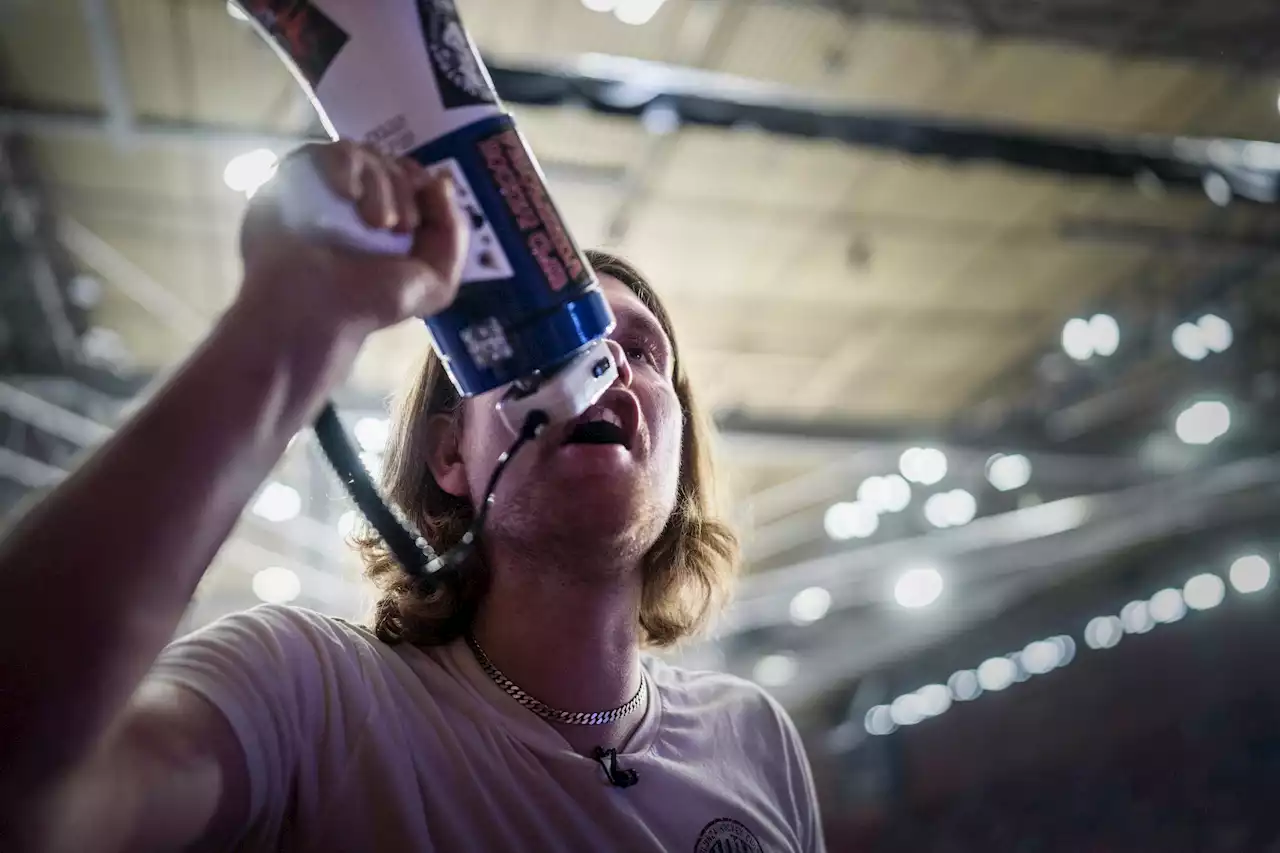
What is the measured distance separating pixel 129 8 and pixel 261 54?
406 mm

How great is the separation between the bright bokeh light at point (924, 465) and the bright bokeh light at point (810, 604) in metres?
1.99

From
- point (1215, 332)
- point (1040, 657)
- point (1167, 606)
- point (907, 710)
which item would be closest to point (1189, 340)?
point (1215, 332)

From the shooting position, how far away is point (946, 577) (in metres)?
7.08

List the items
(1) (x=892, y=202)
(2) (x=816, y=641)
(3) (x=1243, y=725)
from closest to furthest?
(1) (x=892, y=202)
(3) (x=1243, y=725)
(2) (x=816, y=641)

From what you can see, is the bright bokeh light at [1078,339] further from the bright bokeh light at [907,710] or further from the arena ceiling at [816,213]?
the bright bokeh light at [907,710]

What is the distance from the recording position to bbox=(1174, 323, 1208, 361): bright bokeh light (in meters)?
4.72

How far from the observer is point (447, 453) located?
3.77 ft

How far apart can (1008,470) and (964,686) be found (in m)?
4.75

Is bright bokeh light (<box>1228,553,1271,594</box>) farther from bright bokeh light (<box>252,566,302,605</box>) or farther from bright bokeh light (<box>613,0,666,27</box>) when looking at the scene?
bright bokeh light (<box>252,566,302,605</box>)

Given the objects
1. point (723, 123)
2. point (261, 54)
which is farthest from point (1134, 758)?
point (261, 54)

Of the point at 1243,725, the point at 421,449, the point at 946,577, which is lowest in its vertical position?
the point at 1243,725

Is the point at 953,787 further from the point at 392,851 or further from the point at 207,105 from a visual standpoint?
the point at 392,851

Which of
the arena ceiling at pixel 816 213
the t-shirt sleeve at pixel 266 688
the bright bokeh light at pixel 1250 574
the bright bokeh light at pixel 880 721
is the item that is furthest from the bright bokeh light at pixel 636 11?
the bright bokeh light at pixel 880 721

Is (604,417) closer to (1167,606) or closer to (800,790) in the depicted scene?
(800,790)
